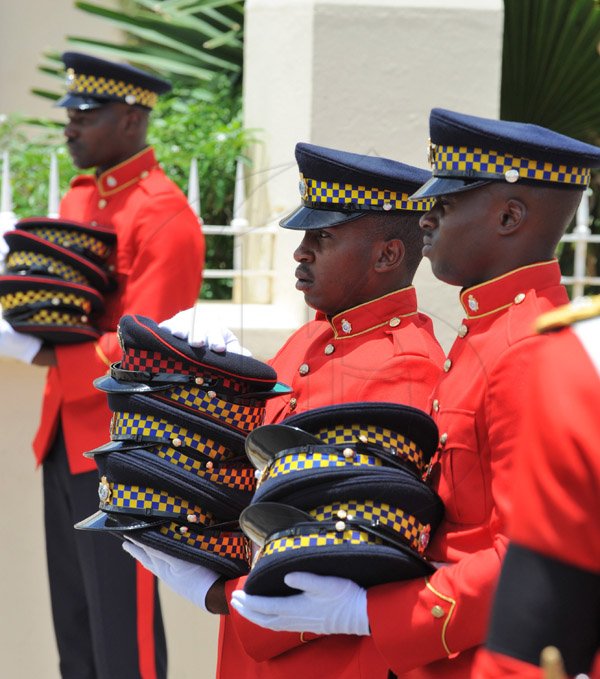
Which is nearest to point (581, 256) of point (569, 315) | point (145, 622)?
point (145, 622)

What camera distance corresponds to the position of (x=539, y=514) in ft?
4.71

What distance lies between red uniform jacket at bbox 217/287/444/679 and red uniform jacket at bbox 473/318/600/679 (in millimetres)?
1076

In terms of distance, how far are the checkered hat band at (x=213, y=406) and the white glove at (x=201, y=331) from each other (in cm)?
10

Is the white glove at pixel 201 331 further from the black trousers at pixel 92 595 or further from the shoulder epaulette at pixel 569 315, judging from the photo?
the black trousers at pixel 92 595

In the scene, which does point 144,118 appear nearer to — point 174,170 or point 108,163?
point 108,163

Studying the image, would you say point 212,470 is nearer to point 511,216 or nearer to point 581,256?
point 511,216

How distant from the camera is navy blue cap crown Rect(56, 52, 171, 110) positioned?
15.0ft

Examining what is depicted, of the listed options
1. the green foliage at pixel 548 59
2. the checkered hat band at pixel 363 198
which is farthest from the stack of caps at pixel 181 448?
the green foliage at pixel 548 59

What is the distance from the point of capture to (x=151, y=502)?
8.48ft

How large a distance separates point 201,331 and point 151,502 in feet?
1.18

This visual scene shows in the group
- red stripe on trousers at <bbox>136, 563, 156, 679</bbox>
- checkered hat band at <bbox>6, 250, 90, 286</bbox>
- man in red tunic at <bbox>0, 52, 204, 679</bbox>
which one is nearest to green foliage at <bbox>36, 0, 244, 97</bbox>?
man in red tunic at <bbox>0, 52, 204, 679</bbox>

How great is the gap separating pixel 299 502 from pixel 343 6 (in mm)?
2710

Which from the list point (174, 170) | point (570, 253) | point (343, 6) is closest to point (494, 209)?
point (343, 6)

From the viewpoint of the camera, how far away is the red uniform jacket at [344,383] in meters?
2.52
